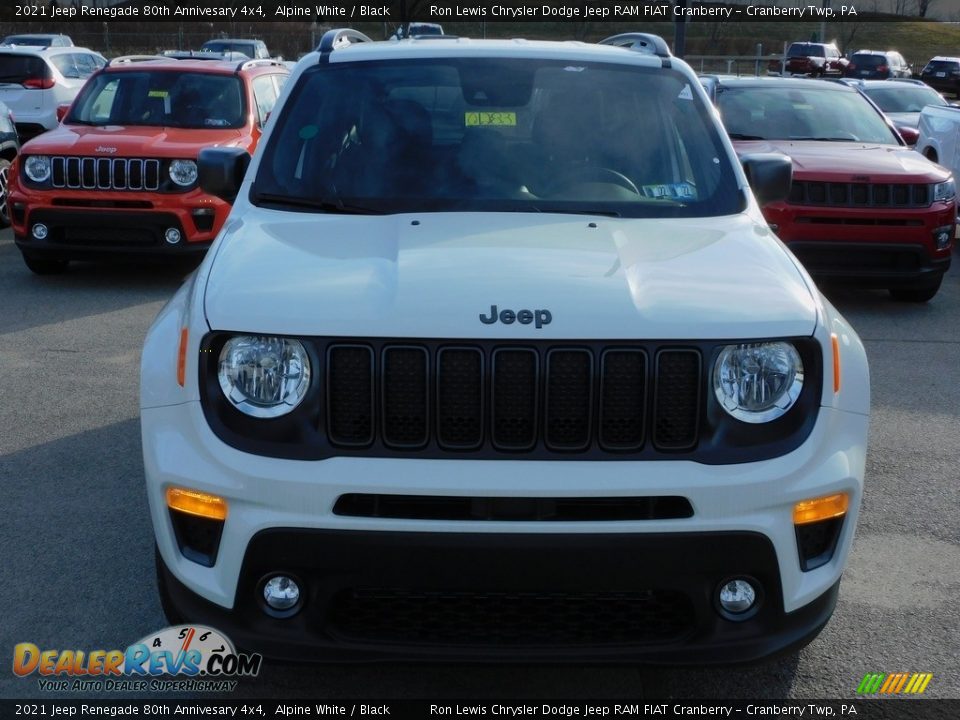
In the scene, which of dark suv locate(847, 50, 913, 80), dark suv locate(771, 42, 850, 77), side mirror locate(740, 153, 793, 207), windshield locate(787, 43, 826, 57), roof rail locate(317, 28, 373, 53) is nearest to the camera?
side mirror locate(740, 153, 793, 207)

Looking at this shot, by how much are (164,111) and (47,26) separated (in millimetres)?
39891

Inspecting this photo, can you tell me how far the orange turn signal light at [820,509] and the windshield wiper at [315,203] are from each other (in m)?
1.74

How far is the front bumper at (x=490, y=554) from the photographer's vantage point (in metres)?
2.90

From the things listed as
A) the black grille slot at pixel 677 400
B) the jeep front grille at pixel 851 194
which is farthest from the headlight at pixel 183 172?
the black grille slot at pixel 677 400

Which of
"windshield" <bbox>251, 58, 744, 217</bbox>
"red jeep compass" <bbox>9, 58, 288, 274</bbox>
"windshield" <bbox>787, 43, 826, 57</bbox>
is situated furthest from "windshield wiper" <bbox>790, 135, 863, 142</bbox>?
"windshield" <bbox>787, 43, 826, 57</bbox>

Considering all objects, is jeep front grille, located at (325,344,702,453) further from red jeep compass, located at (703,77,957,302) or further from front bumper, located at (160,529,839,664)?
red jeep compass, located at (703,77,957,302)

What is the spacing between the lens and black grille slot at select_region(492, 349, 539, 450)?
300 centimetres

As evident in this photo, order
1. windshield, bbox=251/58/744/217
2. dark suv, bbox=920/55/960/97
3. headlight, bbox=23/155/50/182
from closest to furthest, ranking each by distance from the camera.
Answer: windshield, bbox=251/58/744/217 < headlight, bbox=23/155/50/182 < dark suv, bbox=920/55/960/97

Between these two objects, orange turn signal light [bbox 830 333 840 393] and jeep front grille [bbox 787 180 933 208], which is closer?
orange turn signal light [bbox 830 333 840 393]

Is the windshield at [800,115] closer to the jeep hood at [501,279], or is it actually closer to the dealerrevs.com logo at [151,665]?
the jeep hood at [501,279]

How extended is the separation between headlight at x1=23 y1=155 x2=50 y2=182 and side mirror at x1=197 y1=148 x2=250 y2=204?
534cm

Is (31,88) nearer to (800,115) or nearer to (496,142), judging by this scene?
(800,115)

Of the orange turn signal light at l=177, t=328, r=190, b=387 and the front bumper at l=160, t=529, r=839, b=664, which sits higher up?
the orange turn signal light at l=177, t=328, r=190, b=387

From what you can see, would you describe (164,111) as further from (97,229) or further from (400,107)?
(400,107)
